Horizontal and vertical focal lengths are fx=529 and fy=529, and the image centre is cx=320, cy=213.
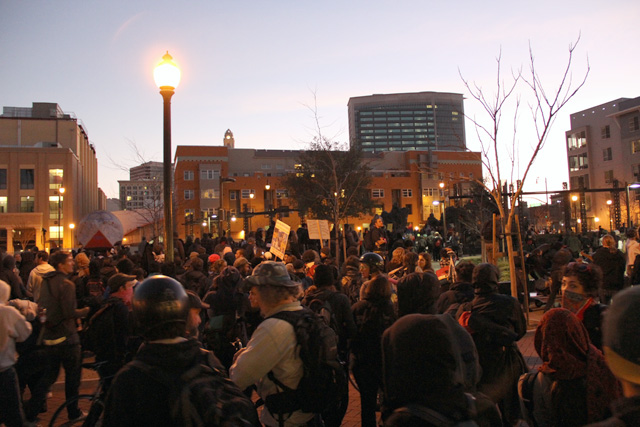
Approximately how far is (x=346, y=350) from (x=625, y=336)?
13.0ft

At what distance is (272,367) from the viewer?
324 centimetres

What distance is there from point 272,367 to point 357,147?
6306 centimetres

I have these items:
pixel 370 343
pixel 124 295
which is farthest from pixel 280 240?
pixel 370 343

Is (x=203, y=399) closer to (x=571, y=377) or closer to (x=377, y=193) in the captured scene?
(x=571, y=377)

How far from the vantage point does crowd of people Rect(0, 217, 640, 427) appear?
2262 mm

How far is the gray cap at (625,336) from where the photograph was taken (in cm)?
175

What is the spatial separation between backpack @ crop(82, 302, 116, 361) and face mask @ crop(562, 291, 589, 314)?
4469 millimetres

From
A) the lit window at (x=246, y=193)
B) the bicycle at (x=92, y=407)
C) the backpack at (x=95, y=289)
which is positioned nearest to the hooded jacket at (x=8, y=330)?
the bicycle at (x=92, y=407)

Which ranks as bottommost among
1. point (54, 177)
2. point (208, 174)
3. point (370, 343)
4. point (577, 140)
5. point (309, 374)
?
point (370, 343)

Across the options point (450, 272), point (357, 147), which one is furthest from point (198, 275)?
point (357, 147)

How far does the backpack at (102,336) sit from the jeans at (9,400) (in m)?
0.81

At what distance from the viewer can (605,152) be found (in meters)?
73.8

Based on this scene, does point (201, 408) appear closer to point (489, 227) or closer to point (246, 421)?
point (246, 421)

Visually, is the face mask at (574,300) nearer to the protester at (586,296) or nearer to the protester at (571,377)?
the protester at (586,296)
